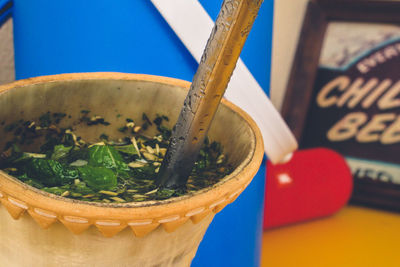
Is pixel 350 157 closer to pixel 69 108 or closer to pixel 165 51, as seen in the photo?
pixel 165 51

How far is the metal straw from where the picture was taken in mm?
373

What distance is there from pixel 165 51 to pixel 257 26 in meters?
0.16

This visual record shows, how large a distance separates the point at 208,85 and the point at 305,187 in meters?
0.81

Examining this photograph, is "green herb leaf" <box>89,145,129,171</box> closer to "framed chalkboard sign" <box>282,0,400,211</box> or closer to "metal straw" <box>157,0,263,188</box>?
"metal straw" <box>157,0,263,188</box>

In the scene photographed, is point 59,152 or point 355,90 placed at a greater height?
point 59,152

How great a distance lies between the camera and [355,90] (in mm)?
1316

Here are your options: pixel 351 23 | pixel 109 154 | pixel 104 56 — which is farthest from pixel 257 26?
pixel 351 23

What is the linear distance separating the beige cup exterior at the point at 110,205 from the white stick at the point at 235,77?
0.45ft

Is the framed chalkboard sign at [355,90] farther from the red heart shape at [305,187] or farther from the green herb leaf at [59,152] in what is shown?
the green herb leaf at [59,152]

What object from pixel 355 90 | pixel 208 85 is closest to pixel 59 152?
pixel 208 85

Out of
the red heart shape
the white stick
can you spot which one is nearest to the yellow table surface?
the red heart shape

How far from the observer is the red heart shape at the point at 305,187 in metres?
1.12

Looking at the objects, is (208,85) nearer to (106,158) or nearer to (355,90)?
(106,158)

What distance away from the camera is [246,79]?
0.64 m
